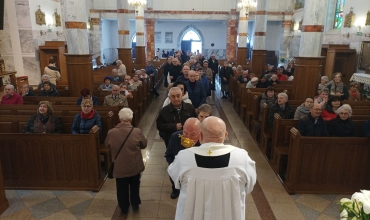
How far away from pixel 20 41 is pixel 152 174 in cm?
1083

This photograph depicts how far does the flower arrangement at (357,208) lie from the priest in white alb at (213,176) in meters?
0.72

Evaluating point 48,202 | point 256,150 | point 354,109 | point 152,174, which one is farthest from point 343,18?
point 48,202

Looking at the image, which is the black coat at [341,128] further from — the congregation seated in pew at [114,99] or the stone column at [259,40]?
the stone column at [259,40]

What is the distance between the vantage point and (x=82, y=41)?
739cm

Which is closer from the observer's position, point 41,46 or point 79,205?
point 79,205

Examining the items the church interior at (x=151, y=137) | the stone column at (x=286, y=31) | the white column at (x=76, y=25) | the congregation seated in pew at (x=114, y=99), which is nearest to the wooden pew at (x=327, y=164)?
the church interior at (x=151, y=137)

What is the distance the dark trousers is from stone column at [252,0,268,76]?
10.2 m

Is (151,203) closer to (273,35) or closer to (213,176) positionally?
(213,176)

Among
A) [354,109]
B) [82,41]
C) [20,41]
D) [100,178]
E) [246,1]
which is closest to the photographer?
[100,178]

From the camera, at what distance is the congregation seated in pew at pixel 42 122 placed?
4.90 meters

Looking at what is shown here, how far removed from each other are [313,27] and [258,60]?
6170 millimetres

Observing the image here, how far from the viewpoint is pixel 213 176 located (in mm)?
A: 2270

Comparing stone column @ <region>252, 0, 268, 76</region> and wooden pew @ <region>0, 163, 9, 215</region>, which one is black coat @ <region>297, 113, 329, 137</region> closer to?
wooden pew @ <region>0, 163, 9, 215</region>

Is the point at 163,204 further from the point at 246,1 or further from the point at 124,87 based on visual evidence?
the point at 246,1
